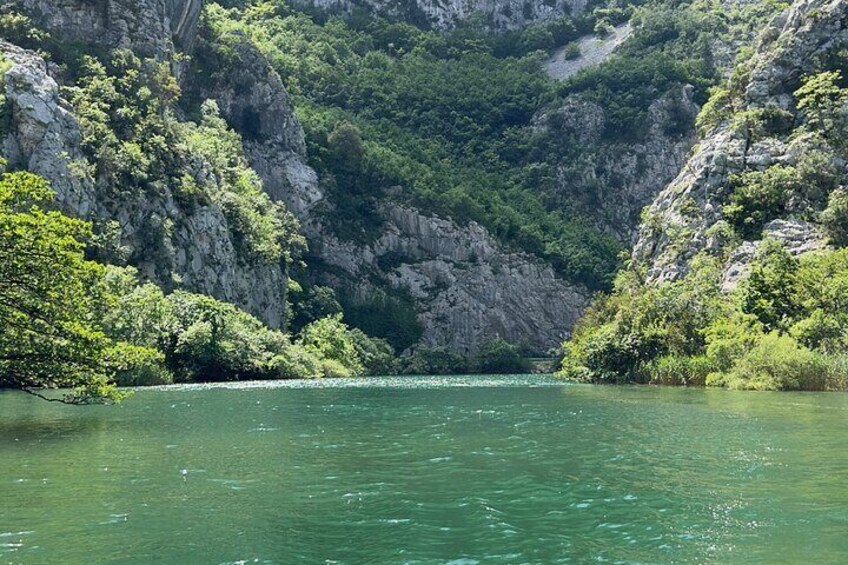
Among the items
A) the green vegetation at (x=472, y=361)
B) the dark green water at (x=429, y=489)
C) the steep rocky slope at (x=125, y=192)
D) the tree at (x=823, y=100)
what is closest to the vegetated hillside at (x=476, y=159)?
the green vegetation at (x=472, y=361)

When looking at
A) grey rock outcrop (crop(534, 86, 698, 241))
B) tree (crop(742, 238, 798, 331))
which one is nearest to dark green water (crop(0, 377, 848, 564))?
tree (crop(742, 238, 798, 331))

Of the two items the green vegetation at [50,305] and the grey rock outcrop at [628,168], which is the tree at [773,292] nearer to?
the green vegetation at [50,305]

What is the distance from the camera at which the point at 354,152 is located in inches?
5753

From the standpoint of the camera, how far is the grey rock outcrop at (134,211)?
247ft

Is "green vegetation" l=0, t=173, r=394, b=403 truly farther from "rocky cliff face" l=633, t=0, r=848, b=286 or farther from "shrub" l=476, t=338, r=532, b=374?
"shrub" l=476, t=338, r=532, b=374

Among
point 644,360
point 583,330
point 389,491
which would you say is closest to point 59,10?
point 583,330

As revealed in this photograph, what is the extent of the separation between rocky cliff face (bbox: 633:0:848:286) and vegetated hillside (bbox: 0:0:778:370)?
52071mm


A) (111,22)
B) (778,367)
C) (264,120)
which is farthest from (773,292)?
(264,120)

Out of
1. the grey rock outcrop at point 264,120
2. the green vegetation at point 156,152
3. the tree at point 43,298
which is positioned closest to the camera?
the tree at point 43,298

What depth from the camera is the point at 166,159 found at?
310 ft

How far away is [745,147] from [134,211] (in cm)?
6531

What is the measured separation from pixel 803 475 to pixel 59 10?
4136 inches

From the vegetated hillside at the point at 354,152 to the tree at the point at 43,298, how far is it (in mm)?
52484

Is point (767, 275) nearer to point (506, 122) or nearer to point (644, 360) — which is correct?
point (644, 360)
